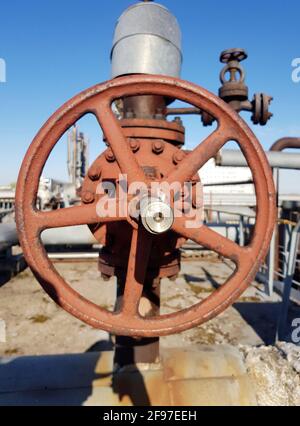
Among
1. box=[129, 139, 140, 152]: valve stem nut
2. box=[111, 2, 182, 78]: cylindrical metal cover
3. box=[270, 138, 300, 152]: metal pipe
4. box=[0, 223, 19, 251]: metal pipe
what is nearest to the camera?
box=[129, 139, 140, 152]: valve stem nut

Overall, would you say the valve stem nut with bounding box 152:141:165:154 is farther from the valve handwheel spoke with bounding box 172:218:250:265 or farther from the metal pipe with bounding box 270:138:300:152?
the metal pipe with bounding box 270:138:300:152

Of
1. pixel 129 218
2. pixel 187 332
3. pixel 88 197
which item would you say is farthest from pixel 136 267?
pixel 187 332

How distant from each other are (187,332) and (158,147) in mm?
1566

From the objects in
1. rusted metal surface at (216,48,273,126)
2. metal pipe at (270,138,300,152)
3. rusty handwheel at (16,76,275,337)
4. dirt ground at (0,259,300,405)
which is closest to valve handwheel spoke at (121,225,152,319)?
rusty handwheel at (16,76,275,337)

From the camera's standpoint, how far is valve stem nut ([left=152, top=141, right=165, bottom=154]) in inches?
33.9

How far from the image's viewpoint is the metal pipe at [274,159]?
4.65 feet

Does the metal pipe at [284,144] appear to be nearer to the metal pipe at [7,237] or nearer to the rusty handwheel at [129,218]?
the rusty handwheel at [129,218]

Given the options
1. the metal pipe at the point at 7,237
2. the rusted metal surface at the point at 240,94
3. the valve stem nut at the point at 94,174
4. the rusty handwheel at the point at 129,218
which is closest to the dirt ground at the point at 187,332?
the rusty handwheel at the point at 129,218

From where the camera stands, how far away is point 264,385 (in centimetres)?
101

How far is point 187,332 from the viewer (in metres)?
2.03

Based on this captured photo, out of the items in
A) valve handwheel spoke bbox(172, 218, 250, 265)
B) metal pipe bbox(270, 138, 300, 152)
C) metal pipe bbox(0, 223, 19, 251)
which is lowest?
metal pipe bbox(0, 223, 19, 251)

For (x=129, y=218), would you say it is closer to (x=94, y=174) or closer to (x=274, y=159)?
(x=94, y=174)

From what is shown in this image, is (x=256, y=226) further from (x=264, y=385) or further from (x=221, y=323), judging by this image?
(x=221, y=323)

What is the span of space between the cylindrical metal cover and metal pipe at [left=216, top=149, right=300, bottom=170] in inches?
22.5
